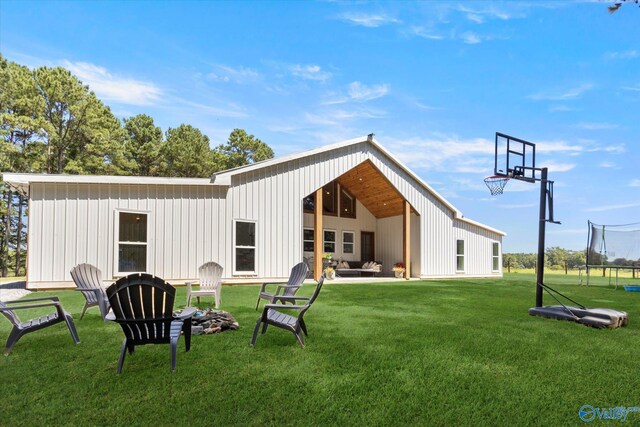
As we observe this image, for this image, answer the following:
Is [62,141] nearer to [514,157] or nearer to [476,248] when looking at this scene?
[476,248]

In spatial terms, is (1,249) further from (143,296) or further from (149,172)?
(143,296)

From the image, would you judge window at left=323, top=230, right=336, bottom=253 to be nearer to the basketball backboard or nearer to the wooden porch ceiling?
the wooden porch ceiling

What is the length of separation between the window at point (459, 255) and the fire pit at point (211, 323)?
1452cm

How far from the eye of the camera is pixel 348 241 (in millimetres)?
18672

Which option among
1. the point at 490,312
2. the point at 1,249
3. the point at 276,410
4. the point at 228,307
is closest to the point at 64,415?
the point at 276,410

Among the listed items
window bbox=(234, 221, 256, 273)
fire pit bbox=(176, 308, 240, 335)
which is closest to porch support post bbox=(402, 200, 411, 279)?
window bbox=(234, 221, 256, 273)

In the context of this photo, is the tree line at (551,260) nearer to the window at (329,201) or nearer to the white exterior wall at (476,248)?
the white exterior wall at (476,248)

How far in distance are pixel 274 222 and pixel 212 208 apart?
2.20 meters

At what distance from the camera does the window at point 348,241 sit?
60.6 ft

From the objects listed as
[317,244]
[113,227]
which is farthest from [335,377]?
[317,244]

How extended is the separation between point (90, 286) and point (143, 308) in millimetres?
3388

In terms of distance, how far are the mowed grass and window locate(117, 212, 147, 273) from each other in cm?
492

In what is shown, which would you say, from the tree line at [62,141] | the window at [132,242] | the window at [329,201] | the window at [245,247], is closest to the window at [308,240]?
the window at [329,201]

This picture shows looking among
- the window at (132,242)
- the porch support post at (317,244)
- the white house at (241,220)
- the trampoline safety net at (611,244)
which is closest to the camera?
the white house at (241,220)
